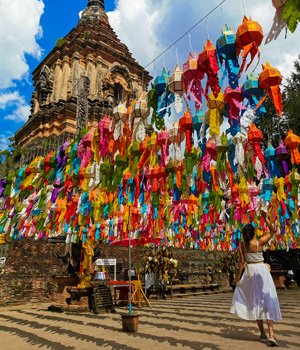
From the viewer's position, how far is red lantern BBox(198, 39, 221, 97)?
3619 mm

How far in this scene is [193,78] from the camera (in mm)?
3932

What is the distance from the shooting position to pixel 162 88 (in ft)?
14.4

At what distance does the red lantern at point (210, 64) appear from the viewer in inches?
142

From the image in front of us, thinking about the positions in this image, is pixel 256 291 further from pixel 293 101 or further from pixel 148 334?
Answer: pixel 293 101

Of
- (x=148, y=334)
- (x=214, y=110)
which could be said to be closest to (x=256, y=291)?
(x=148, y=334)

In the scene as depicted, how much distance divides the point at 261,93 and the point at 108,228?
31.2ft

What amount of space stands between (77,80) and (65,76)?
2299mm

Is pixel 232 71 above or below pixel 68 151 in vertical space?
below

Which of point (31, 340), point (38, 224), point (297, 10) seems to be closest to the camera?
point (297, 10)

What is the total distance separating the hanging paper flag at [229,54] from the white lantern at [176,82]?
2.15ft

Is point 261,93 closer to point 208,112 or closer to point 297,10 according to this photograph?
point 208,112

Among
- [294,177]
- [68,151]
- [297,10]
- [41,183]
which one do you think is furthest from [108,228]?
[297,10]

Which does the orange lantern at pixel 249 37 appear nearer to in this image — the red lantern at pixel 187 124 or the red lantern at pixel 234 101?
the red lantern at pixel 234 101

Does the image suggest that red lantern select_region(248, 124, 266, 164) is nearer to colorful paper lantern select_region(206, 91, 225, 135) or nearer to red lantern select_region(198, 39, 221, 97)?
→ colorful paper lantern select_region(206, 91, 225, 135)
